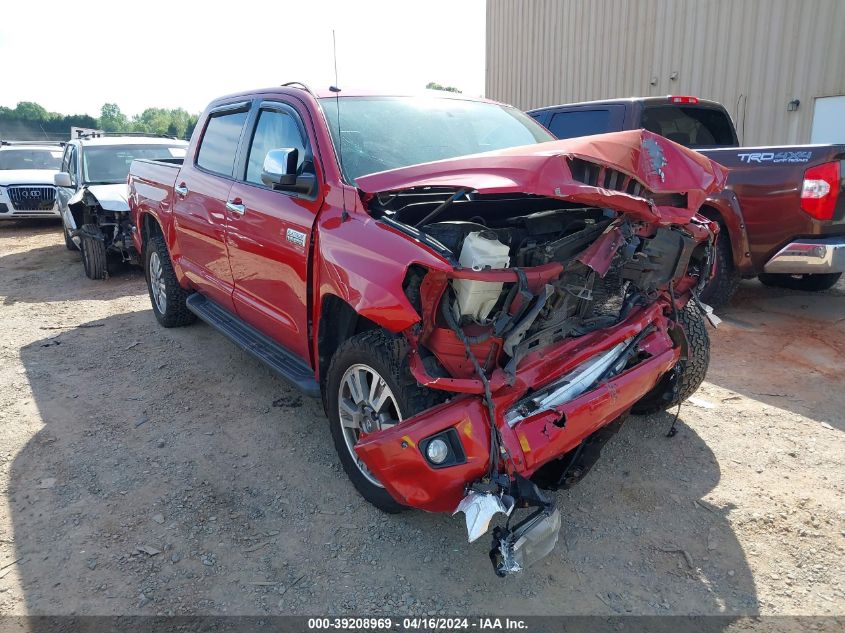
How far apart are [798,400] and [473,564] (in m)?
2.72

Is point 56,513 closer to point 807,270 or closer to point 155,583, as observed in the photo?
point 155,583

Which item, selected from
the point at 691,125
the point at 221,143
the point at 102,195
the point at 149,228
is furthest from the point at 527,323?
the point at 102,195

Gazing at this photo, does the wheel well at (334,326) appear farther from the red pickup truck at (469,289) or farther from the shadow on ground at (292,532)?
the shadow on ground at (292,532)

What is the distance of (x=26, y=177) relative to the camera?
12922 millimetres

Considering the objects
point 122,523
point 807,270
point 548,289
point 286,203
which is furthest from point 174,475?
point 807,270

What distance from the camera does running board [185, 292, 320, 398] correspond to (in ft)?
11.0

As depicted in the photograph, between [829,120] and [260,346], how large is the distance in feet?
31.4

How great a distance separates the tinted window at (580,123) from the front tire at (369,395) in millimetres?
4692

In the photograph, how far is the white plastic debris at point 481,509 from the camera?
2.15 m

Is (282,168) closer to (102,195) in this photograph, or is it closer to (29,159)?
(102,195)

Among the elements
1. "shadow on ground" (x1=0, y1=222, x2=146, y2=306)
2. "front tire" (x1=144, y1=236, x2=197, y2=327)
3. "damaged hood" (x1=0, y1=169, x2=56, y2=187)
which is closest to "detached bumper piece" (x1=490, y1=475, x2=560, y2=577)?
"front tire" (x1=144, y1=236, x2=197, y2=327)

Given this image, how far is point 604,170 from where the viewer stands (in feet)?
8.06

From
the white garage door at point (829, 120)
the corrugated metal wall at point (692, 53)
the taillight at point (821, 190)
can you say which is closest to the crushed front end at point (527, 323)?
the taillight at point (821, 190)

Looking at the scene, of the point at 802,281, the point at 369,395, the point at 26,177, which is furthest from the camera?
the point at 26,177
